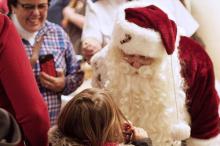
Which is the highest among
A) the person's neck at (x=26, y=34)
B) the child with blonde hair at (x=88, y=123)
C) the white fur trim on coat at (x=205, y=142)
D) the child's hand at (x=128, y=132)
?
Answer: the person's neck at (x=26, y=34)

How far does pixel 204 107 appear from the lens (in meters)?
1.56

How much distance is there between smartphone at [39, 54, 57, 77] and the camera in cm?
165

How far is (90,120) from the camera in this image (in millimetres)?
1122

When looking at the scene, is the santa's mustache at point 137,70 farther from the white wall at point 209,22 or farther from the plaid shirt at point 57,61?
the white wall at point 209,22

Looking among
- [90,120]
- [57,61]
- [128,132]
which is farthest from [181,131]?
[57,61]

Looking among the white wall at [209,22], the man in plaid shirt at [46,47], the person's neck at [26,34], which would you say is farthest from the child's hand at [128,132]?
the white wall at [209,22]

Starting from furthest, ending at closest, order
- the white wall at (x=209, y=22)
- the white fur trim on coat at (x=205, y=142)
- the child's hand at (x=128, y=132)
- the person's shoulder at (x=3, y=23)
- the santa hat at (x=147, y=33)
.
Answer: the white wall at (x=209, y=22)
the white fur trim on coat at (x=205, y=142)
the santa hat at (x=147, y=33)
the child's hand at (x=128, y=132)
the person's shoulder at (x=3, y=23)

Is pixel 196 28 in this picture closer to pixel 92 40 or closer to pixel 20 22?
pixel 92 40

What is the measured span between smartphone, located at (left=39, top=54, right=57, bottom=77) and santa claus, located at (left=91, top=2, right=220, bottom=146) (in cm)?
19

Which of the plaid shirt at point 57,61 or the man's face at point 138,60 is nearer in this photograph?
the man's face at point 138,60

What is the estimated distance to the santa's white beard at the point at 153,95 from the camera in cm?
153

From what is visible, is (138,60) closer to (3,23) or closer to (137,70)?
(137,70)

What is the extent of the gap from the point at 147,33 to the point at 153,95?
247mm

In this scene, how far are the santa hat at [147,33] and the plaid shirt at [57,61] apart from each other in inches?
12.7
